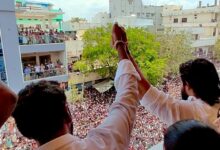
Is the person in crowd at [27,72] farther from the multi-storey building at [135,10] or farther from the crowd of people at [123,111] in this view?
the crowd of people at [123,111]

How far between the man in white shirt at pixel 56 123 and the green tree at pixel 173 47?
7.82ft

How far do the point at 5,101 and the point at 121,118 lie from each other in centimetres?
25

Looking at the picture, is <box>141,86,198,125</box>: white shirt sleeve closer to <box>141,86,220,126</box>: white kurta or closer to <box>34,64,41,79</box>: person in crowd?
<box>141,86,220,126</box>: white kurta

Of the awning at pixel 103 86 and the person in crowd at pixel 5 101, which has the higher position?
the person in crowd at pixel 5 101

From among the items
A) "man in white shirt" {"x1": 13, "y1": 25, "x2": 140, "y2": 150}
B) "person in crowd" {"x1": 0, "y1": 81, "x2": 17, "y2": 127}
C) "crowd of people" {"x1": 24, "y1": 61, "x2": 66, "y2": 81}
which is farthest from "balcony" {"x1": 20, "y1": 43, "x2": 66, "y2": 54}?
"person in crowd" {"x1": 0, "y1": 81, "x2": 17, "y2": 127}

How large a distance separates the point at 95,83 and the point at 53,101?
2.09 metres

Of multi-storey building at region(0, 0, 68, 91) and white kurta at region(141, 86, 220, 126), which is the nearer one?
white kurta at region(141, 86, 220, 126)

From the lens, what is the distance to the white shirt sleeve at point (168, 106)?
30.1 inches

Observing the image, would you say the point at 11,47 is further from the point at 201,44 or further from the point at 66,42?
the point at 201,44

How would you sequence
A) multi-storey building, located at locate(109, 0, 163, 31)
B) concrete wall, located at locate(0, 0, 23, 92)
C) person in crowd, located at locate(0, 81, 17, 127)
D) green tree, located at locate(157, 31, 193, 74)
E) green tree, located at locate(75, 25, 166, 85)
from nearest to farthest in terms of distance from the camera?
person in crowd, located at locate(0, 81, 17, 127), concrete wall, located at locate(0, 0, 23, 92), multi-storey building, located at locate(109, 0, 163, 31), green tree, located at locate(157, 31, 193, 74), green tree, located at locate(75, 25, 166, 85)

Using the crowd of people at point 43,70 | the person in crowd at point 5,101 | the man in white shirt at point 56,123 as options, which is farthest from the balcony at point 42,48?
the person in crowd at point 5,101

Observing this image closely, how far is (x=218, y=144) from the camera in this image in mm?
429

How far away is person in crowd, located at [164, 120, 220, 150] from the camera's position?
0.43m

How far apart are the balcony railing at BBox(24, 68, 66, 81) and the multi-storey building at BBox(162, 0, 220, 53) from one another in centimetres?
118
